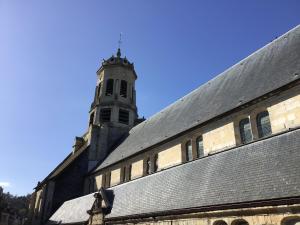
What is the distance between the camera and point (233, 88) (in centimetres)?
1603

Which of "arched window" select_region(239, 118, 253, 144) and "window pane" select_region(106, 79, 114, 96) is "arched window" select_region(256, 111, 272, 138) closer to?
"arched window" select_region(239, 118, 253, 144)

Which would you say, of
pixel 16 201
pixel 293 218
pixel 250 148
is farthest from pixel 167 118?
pixel 16 201

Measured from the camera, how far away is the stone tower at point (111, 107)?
94.3 ft

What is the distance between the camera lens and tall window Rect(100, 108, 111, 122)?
30.9 m

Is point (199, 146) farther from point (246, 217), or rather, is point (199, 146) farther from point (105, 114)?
point (105, 114)

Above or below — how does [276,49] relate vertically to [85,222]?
above

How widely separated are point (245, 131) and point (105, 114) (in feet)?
66.1

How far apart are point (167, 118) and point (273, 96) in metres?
9.76

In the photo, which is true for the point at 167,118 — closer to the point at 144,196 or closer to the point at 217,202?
the point at 144,196

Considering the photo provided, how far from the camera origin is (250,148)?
33.8 ft

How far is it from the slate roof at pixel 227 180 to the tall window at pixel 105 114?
55.9 feet

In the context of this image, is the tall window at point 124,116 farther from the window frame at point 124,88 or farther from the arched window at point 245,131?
the arched window at point 245,131

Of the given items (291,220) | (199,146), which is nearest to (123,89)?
(199,146)

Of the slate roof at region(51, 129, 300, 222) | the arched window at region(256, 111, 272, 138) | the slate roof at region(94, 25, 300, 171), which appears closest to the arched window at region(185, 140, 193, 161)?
the slate roof at region(94, 25, 300, 171)
